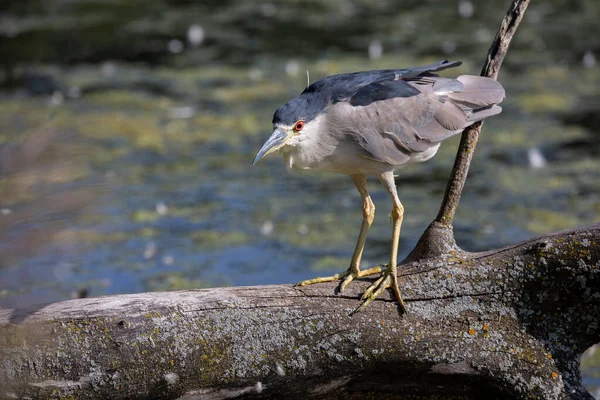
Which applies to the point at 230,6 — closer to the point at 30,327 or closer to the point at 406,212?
the point at 406,212

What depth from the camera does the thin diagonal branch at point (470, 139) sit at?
3379 mm

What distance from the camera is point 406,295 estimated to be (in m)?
3.18

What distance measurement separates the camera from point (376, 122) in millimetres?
3443

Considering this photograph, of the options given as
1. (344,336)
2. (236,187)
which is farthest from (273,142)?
(236,187)

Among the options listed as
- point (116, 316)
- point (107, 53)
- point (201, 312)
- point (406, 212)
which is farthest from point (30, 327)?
point (107, 53)

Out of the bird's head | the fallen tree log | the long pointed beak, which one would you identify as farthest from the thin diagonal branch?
the long pointed beak

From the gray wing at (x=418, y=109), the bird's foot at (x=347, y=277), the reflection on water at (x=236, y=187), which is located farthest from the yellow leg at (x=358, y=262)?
the reflection on water at (x=236, y=187)

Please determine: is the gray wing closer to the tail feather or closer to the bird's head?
the tail feather

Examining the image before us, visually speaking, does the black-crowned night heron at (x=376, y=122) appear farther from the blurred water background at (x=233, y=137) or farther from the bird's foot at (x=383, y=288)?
the blurred water background at (x=233, y=137)

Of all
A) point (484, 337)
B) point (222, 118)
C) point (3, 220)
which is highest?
point (222, 118)

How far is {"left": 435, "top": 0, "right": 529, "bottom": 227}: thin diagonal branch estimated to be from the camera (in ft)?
11.1

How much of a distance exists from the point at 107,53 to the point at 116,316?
740 centimetres

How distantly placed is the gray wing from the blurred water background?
47.8 inches

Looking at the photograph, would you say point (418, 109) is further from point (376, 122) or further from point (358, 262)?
point (358, 262)
